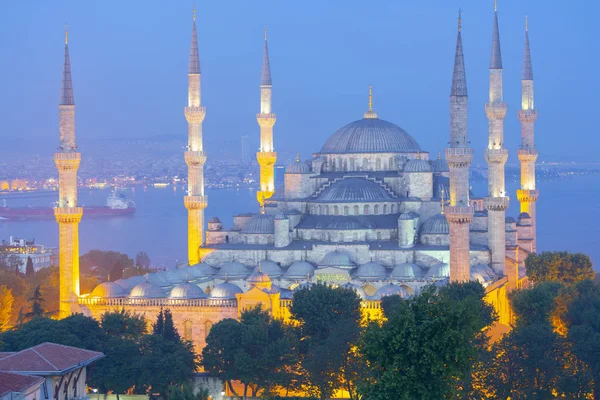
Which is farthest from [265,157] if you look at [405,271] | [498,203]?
[405,271]

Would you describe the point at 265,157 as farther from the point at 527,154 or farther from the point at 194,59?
the point at 527,154

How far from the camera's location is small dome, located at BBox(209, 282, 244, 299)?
34875mm

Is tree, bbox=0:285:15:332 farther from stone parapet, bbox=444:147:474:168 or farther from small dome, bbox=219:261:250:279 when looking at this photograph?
stone parapet, bbox=444:147:474:168

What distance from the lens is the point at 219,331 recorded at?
3064cm

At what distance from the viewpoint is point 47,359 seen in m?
26.0

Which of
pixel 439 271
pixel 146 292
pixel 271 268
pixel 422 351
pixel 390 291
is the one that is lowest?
pixel 422 351

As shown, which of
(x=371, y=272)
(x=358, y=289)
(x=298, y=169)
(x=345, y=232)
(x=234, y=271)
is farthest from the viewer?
(x=298, y=169)

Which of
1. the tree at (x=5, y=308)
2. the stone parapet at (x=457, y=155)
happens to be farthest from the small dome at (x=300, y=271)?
the tree at (x=5, y=308)

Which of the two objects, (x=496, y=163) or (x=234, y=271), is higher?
(x=496, y=163)

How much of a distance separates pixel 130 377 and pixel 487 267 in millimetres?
12774

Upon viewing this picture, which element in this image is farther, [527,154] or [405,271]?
[527,154]

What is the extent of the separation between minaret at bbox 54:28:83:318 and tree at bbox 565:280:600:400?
46.7 ft

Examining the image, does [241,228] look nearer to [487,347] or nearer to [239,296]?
[239,296]

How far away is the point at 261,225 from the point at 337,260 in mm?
3557
